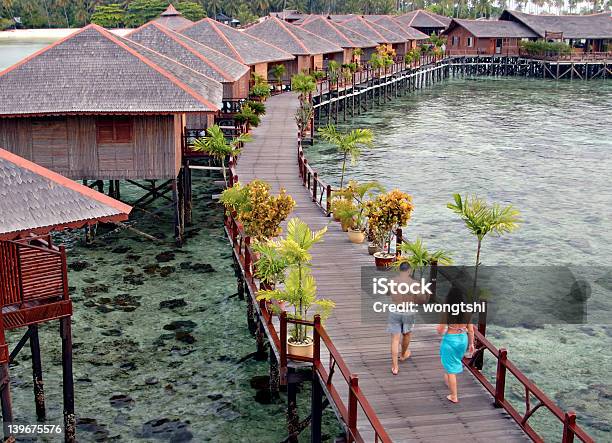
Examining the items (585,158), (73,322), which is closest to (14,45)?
(585,158)

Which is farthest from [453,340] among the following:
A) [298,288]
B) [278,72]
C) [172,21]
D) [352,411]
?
[172,21]

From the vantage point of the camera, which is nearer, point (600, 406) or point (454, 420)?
point (454, 420)

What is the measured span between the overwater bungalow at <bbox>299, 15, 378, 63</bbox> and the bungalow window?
136ft

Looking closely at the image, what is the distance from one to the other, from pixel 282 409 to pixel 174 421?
227 cm

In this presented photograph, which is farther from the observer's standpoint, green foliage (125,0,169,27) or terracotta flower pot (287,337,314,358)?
green foliage (125,0,169,27)

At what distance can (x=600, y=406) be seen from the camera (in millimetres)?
16469

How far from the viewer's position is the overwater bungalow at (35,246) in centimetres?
1311

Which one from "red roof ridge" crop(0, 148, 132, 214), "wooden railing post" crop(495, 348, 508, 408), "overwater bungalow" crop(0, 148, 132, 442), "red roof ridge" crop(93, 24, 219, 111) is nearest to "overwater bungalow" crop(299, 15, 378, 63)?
"red roof ridge" crop(93, 24, 219, 111)

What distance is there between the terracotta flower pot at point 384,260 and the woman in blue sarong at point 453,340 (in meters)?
5.74

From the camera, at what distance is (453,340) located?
11898 millimetres

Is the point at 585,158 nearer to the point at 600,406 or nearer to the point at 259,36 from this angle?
the point at 259,36

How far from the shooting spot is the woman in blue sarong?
38.9 ft

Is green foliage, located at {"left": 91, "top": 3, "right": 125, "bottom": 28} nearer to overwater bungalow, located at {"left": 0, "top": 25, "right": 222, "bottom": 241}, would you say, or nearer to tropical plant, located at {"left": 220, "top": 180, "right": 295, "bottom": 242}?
overwater bungalow, located at {"left": 0, "top": 25, "right": 222, "bottom": 241}

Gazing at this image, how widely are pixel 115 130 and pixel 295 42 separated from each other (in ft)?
103
